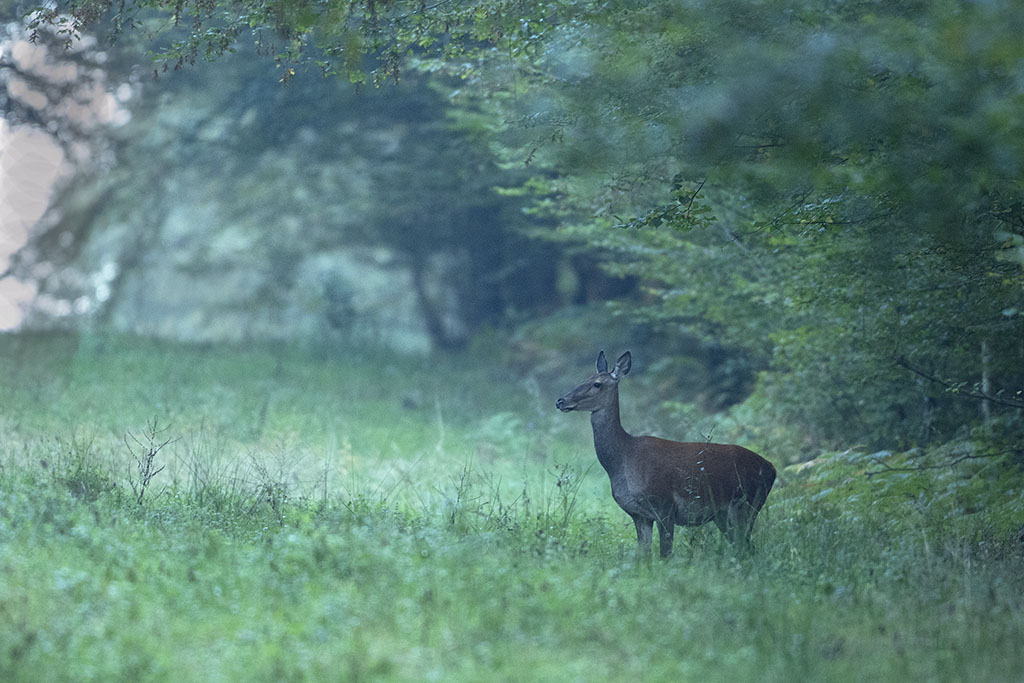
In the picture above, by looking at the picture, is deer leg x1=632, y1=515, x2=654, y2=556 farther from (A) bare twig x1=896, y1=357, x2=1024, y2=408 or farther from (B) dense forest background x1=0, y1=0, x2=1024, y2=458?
(A) bare twig x1=896, y1=357, x2=1024, y2=408

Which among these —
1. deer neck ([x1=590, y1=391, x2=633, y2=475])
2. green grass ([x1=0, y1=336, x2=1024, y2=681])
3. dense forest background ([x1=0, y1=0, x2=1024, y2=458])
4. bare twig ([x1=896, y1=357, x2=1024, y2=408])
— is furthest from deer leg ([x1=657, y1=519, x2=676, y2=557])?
bare twig ([x1=896, y1=357, x2=1024, y2=408])

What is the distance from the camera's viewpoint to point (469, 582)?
6.26 metres

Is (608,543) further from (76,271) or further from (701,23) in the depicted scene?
(76,271)

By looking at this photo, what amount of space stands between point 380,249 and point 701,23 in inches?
648

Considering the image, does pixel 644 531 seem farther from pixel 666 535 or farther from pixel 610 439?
pixel 610 439

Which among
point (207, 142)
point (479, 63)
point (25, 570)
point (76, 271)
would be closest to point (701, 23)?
point (479, 63)

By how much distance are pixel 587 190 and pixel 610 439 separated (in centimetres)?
376

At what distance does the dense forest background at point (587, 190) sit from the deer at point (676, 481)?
165cm

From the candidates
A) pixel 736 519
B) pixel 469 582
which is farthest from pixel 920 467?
pixel 469 582

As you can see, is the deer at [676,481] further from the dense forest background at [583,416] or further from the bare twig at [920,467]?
the bare twig at [920,467]

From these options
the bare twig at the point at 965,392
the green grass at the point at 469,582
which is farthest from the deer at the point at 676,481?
the bare twig at the point at 965,392

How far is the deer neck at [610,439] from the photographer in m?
8.16

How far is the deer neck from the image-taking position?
26.8ft

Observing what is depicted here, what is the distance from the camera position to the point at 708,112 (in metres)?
7.37
